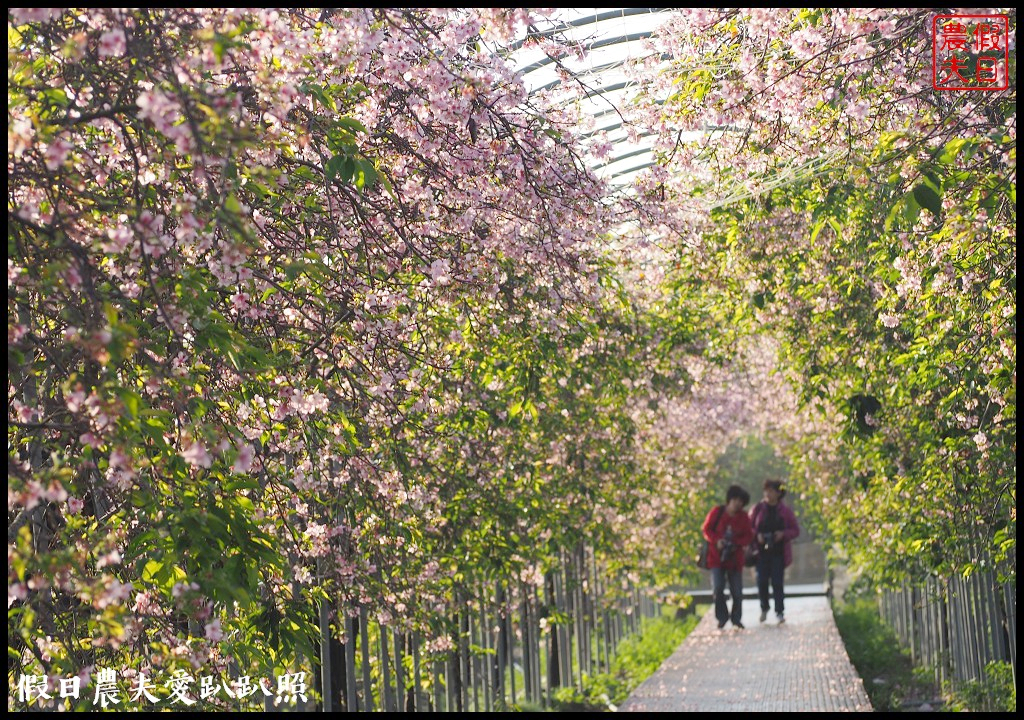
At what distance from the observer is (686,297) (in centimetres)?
856

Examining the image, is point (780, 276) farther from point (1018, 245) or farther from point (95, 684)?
point (95, 684)

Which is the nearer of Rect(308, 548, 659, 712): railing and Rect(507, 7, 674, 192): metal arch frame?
Rect(507, 7, 674, 192): metal arch frame

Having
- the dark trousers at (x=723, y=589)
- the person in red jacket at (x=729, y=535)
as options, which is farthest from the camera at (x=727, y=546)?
the dark trousers at (x=723, y=589)

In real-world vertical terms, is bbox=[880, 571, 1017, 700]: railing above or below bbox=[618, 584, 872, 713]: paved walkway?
above

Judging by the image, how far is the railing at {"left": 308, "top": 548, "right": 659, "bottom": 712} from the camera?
6.55m

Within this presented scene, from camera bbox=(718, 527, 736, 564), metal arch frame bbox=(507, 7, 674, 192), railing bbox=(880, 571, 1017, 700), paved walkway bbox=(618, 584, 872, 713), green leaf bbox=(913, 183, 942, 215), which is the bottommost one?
paved walkway bbox=(618, 584, 872, 713)

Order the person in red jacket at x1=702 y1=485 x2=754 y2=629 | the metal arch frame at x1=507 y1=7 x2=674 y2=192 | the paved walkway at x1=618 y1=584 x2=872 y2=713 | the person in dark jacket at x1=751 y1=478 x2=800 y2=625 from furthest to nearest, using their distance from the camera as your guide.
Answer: the person in dark jacket at x1=751 y1=478 x2=800 y2=625
the person in red jacket at x1=702 y1=485 x2=754 y2=629
the paved walkway at x1=618 y1=584 x2=872 y2=713
the metal arch frame at x1=507 y1=7 x2=674 y2=192

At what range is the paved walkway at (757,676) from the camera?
7.44 meters

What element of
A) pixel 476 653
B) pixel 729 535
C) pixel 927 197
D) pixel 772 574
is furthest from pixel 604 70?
pixel 772 574

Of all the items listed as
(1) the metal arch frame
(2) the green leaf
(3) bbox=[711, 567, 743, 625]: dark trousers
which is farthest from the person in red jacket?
(2) the green leaf

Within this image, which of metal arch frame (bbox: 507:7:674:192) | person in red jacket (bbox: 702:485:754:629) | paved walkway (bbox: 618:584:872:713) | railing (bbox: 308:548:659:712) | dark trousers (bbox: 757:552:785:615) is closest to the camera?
metal arch frame (bbox: 507:7:674:192)

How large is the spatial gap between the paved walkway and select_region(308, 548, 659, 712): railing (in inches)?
40.3

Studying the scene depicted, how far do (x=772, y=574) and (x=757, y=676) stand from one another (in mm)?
3744

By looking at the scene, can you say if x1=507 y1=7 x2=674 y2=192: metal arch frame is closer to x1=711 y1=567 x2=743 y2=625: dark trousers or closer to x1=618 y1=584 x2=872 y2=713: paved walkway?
x1=618 y1=584 x2=872 y2=713: paved walkway
